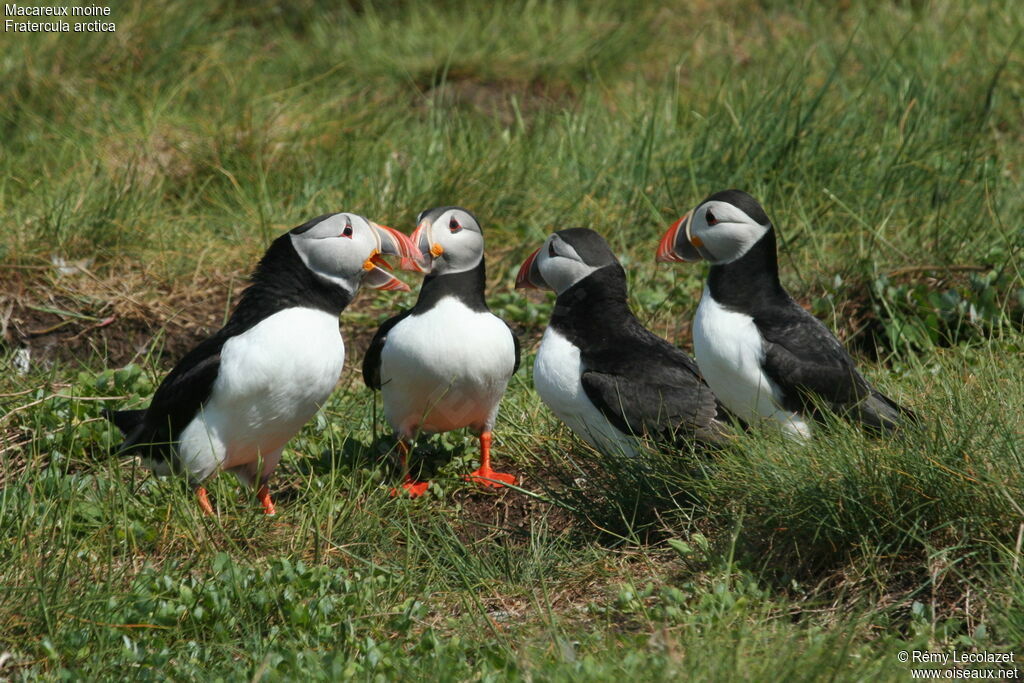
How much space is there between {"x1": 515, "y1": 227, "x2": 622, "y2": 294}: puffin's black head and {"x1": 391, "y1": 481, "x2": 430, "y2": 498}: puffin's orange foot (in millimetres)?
989

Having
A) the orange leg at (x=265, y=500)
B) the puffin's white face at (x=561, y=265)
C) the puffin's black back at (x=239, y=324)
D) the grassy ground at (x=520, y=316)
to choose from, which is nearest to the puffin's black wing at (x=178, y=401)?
the puffin's black back at (x=239, y=324)

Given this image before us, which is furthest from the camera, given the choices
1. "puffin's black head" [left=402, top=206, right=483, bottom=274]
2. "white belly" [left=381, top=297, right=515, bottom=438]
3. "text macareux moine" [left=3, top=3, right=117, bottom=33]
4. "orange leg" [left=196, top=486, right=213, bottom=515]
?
"text macareux moine" [left=3, top=3, right=117, bottom=33]

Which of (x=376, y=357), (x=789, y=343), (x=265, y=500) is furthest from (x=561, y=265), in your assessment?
(x=265, y=500)

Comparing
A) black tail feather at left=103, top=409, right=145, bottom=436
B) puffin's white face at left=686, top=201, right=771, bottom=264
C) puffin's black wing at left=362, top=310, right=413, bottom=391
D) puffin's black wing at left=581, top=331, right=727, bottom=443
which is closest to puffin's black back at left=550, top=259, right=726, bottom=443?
puffin's black wing at left=581, top=331, right=727, bottom=443

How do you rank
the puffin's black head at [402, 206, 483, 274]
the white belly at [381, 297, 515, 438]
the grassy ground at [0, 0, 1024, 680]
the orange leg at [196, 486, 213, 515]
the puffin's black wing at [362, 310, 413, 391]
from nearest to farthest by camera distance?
1. the grassy ground at [0, 0, 1024, 680]
2. the orange leg at [196, 486, 213, 515]
3. the white belly at [381, 297, 515, 438]
4. the puffin's black head at [402, 206, 483, 274]
5. the puffin's black wing at [362, 310, 413, 391]

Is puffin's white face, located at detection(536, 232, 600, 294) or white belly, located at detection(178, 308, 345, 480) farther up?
puffin's white face, located at detection(536, 232, 600, 294)

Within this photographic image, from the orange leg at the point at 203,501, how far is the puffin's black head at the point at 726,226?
2.08 meters

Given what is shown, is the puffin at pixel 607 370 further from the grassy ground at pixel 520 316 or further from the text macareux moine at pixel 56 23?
the text macareux moine at pixel 56 23

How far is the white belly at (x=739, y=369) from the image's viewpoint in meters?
4.18

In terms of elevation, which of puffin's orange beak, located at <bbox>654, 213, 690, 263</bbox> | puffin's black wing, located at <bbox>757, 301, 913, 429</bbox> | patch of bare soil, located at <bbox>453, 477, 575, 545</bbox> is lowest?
patch of bare soil, located at <bbox>453, 477, 575, 545</bbox>

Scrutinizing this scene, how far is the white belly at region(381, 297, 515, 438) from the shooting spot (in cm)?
442

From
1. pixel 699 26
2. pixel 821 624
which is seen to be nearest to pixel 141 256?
pixel 821 624

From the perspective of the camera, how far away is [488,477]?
179 inches

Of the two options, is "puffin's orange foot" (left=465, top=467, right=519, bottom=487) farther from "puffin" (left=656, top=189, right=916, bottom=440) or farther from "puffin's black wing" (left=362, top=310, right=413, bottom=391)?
"puffin" (left=656, top=189, right=916, bottom=440)
